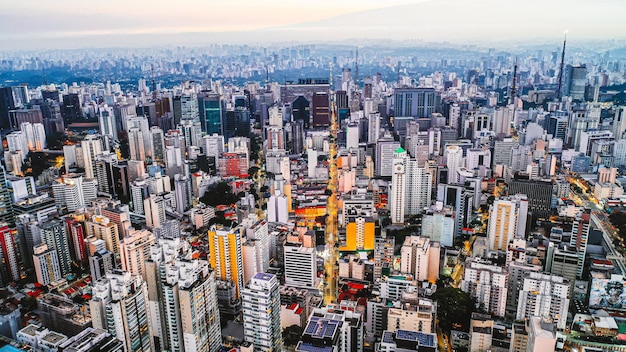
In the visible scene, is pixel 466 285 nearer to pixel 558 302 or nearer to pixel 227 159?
pixel 558 302

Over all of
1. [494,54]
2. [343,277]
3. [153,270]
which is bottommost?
[343,277]

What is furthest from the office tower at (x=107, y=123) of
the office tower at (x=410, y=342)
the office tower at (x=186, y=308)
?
the office tower at (x=410, y=342)

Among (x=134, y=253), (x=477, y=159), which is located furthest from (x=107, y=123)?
(x=477, y=159)

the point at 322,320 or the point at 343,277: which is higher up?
Result: the point at 322,320

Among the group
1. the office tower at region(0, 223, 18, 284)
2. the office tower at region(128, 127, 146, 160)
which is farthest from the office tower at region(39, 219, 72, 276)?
the office tower at region(128, 127, 146, 160)

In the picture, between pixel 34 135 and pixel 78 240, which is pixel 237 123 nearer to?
pixel 34 135

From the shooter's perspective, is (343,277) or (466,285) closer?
(466,285)

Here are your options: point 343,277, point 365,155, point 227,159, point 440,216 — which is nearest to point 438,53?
point 365,155
